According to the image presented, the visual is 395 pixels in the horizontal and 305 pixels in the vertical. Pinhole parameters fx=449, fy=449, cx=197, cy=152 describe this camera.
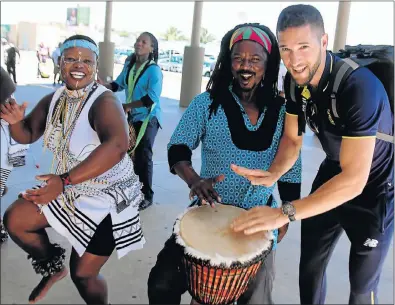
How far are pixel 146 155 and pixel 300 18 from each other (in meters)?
2.87

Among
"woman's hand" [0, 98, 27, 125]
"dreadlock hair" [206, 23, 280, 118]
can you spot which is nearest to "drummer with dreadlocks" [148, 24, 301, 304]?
"dreadlock hair" [206, 23, 280, 118]

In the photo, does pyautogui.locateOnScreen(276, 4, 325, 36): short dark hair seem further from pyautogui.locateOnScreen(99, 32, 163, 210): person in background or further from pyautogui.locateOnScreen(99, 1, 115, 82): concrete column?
pyautogui.locateOnScreen(99, 1, 115, 82): concrete column

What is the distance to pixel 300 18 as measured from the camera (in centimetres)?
152

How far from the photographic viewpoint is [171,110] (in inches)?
413

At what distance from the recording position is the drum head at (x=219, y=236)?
5.55ft

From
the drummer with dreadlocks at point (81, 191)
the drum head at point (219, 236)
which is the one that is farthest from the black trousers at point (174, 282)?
the drummer with dreadlocks at point (81, 191)

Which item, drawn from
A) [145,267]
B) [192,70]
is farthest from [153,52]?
[192,70]

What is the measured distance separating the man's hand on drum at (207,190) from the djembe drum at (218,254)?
0.22ft

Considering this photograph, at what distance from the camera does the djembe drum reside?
5.48 ft

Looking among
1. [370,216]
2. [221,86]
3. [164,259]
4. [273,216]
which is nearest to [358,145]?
[273,216]

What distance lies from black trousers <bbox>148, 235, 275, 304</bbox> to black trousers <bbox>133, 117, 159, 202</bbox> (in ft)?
7.71

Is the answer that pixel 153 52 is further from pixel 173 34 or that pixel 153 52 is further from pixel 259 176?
pixel 173 34

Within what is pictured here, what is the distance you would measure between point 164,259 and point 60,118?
2.60 ft

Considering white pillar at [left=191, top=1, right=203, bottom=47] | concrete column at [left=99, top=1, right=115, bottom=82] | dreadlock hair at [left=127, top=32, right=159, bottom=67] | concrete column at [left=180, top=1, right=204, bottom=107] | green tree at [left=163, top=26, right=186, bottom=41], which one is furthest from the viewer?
green tree at [left=163, top=26, right=186, bottom=41]
